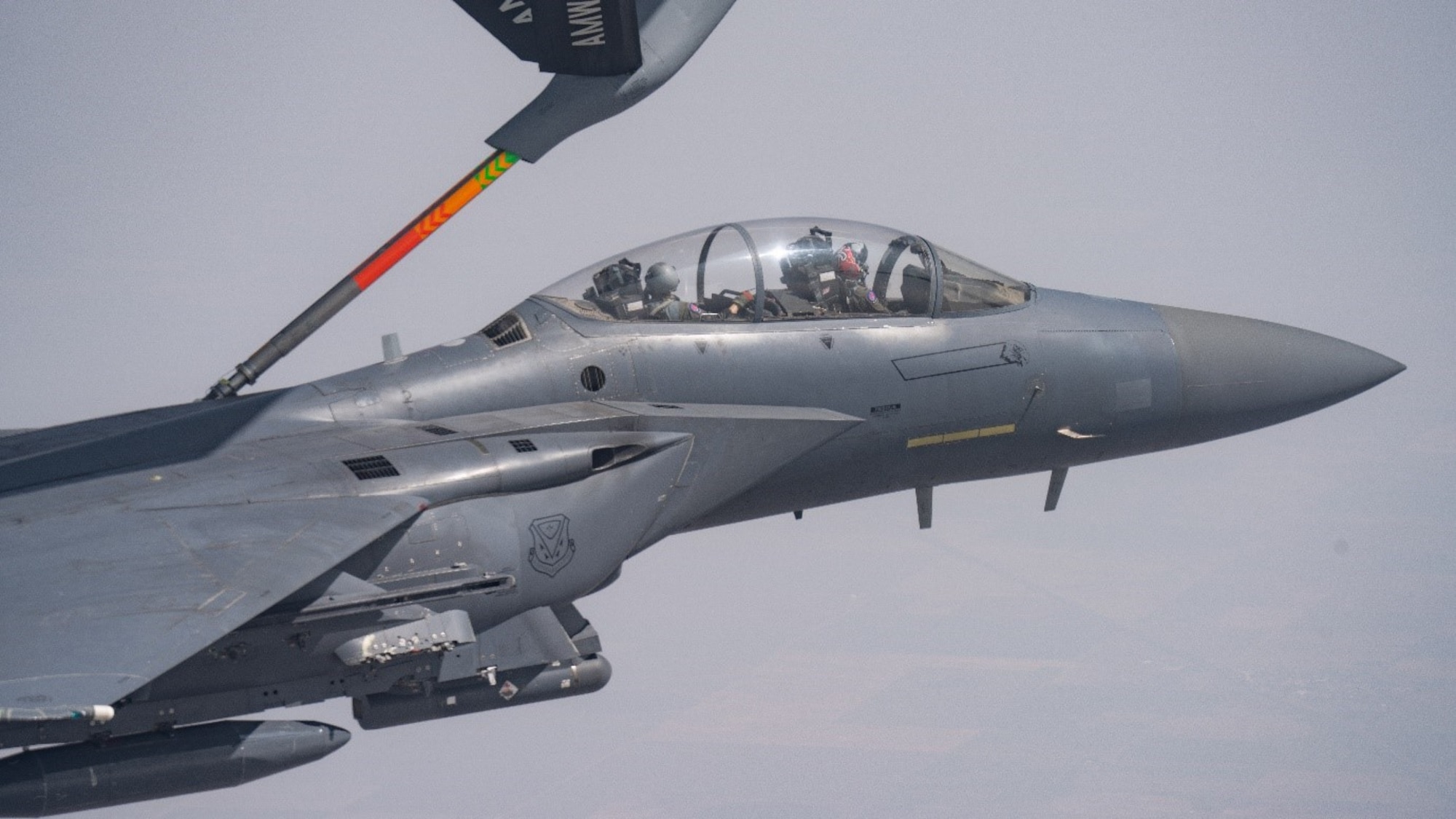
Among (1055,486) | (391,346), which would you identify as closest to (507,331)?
(391,346)

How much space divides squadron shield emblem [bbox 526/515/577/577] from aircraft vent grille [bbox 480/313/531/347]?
180 cm

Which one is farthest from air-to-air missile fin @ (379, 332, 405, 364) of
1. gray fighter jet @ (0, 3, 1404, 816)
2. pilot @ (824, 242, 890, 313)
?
pilot @ (824, 242, 890, 313)

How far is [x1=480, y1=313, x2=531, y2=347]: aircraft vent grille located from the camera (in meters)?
11.9

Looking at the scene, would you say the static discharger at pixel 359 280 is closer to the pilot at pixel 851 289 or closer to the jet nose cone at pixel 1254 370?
the pilot at pixel 851 289

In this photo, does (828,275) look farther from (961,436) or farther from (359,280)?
(359,280)

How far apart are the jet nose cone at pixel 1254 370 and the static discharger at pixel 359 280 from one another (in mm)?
6202

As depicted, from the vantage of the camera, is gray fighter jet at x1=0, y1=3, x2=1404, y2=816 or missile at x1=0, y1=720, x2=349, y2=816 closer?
gray fighter jet at x1=0, y1=3, x2=1404, y2=816

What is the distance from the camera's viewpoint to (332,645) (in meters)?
9.75

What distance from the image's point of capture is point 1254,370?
13867 mm

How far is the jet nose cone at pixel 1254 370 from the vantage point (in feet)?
44.9

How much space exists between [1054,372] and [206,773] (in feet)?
24.3

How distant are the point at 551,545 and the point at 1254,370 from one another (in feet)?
22.5

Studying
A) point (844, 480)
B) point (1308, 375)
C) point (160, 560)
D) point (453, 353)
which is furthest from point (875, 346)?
point (160, 560)

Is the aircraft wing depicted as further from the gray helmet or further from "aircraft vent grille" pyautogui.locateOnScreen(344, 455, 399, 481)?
the gray helmet
